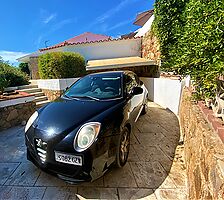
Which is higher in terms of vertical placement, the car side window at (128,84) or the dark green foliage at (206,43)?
the dark green foliage at (206,43)

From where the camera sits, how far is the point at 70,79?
384 inches

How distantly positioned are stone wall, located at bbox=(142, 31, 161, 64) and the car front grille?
863 cm

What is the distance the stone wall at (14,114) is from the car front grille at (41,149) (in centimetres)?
397

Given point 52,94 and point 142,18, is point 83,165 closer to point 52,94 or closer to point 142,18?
point 52,94

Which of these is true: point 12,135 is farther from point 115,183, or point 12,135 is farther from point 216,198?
point 216,198

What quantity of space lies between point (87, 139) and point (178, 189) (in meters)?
1.89

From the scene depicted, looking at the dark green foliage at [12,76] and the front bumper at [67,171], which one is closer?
the front bumper at [67,171]

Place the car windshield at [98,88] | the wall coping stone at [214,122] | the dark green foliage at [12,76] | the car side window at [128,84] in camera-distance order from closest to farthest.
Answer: the wall coping stone at [214,122] → the car windshield at [98,88] → the car side window at [128,84] → the dark green foliage at [12,76]

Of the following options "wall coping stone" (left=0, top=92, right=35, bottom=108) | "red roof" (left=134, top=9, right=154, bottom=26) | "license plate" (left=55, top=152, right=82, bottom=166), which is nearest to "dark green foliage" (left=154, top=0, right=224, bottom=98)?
"license plate" (left=55, top=152, right=82, bottom=166)

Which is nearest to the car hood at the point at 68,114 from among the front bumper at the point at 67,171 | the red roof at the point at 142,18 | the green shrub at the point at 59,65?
the front bumper at the point at 67,171

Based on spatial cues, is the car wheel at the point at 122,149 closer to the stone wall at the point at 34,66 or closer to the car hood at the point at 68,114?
the car hood at the point at 68,114

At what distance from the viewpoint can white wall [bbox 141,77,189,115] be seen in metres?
7.14

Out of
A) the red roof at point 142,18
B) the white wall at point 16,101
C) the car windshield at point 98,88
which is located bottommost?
the white wall at point 16,101

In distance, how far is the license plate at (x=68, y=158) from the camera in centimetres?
283
